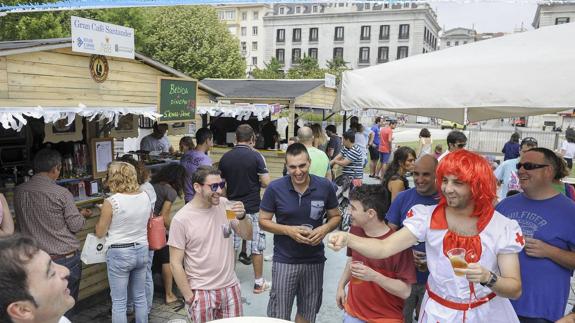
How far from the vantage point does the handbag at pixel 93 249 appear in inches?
146

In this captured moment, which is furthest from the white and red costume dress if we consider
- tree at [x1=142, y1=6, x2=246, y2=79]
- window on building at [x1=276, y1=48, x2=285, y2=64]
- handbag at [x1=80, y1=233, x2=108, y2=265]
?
window on building at [x1=276, y1=48, x2=285, y2=64]

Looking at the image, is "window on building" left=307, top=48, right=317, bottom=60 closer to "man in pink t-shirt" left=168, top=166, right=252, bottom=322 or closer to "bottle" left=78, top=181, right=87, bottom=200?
"bottle" left=78, top=181, right=87, bottom=200

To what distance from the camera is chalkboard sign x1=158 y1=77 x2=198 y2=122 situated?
5727 millimetres

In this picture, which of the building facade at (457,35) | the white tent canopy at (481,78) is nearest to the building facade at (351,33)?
the building facade at (457,35)

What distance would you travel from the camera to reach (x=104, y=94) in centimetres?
515

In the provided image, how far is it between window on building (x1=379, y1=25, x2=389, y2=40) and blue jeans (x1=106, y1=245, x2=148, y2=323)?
220 ft

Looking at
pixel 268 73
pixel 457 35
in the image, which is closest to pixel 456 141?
pixel 268 73

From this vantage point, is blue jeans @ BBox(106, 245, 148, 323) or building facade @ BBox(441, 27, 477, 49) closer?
blue jeans @ BBox(106, 245, 148, 323)

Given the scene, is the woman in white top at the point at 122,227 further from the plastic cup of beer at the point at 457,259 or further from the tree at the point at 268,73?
the tree at the point at 268,73

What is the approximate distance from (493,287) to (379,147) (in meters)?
11.1

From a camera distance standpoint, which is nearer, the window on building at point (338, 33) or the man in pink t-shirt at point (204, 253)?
the man in pink t-shirt at point (204, 253)

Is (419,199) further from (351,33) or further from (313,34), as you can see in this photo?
(313,34)

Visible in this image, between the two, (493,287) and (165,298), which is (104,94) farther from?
(493,287)

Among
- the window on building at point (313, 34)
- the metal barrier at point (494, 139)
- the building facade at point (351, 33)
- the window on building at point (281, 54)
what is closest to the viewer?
the metal barrier at point (494, 139)
